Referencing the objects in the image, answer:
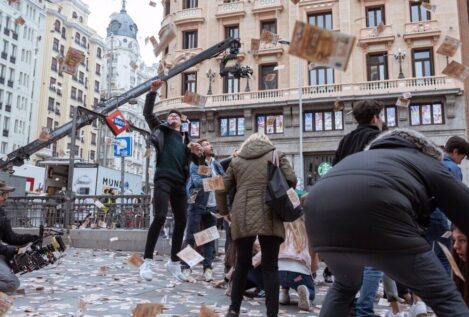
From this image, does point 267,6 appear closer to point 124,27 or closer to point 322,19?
point 322,19

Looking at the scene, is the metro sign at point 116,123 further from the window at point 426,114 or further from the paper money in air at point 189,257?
the window at point 426,114

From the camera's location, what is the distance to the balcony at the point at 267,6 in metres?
31.4

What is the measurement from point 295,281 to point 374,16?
2861cm

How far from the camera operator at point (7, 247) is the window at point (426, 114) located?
1034 inches

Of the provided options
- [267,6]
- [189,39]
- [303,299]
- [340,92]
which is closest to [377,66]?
[340,92]

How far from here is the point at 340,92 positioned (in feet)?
93.2

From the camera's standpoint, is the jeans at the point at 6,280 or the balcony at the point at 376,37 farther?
the balcony at the point at 376,37

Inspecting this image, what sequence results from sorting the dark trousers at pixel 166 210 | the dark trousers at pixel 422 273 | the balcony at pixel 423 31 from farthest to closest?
1. the balcony at pixel 423 31
2. the dark trousers at pixel 166 210
3. the dark trousers at pixel 422 273

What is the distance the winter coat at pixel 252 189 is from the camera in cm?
396

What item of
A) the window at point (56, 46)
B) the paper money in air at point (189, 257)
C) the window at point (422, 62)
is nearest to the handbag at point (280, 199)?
the paper money in air at point (189, 257)

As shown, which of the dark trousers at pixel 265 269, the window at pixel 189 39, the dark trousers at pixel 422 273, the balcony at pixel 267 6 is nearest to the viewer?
the dark trousers at pixel 422 273

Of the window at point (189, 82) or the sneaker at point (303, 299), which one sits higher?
the window at point (189, 82)

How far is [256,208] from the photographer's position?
4039 mm

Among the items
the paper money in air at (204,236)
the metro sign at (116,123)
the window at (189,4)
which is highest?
the window at (189,4)
